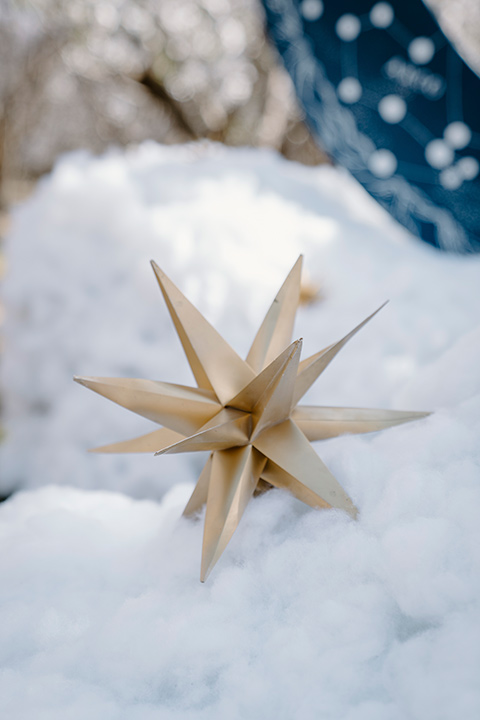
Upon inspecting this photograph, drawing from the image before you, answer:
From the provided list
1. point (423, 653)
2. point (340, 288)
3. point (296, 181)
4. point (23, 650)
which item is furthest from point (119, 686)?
point (296, 181)

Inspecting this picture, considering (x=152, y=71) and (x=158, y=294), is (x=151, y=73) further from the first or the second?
(x=158, y=294)

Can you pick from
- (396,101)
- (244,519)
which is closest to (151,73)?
(396,101)

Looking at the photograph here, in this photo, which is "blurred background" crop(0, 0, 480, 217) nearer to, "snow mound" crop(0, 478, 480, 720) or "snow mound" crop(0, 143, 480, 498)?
"snow mound" crop(0, 143, 480, 498)

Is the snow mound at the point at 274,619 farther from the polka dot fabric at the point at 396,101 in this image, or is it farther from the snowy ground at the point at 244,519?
the polka dot fabric at the point at 396,101

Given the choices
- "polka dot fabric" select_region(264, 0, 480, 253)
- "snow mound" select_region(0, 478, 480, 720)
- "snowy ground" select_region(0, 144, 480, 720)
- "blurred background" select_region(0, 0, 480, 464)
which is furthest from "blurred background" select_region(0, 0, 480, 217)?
"snow mound" select_region(0, 478, 480, 720)

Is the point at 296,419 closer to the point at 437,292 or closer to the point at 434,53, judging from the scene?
the point at 437,292

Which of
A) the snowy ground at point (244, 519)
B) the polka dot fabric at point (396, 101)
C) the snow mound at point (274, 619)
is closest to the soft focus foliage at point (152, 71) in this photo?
the polka dot fabric at point (396, 101)
